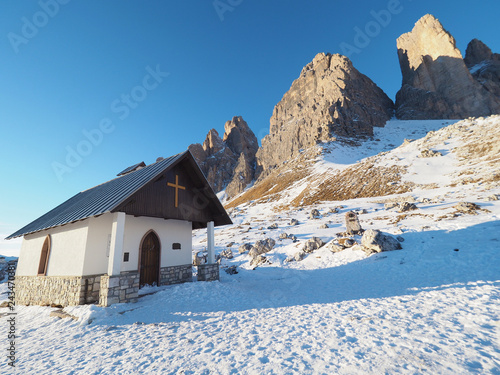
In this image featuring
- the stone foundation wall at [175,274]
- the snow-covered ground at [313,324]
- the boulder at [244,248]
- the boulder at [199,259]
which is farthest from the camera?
the boulder at [244,248]

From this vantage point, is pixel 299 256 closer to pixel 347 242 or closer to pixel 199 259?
pixel 347 242

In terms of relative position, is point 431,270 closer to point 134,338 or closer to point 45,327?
point 134,338

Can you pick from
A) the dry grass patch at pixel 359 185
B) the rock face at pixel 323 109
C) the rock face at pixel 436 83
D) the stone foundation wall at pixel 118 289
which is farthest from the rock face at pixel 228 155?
the stone foundation wall at pixel 118 289

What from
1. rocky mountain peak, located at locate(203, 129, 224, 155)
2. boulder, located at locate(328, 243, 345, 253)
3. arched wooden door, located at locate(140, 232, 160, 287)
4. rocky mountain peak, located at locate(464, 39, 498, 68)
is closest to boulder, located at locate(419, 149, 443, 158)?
boulder, located at locate(328, 243, 345, 253)

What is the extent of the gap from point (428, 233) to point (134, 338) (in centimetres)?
1946

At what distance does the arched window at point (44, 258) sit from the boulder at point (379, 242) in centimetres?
2044

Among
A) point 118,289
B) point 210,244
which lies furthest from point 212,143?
point 118,289

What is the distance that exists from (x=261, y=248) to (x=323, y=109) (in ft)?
292

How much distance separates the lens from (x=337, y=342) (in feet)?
17.2

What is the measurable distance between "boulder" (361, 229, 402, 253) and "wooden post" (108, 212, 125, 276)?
1580cm

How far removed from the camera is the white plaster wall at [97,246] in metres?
10.2

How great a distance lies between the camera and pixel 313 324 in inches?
256

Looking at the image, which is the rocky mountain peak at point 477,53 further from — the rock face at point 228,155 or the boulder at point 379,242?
the boulder at point 379,242

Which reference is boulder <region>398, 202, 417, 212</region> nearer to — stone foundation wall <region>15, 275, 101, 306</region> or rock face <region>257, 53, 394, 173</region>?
stone foundation wall <region>15, 275, 101, 306</region>
